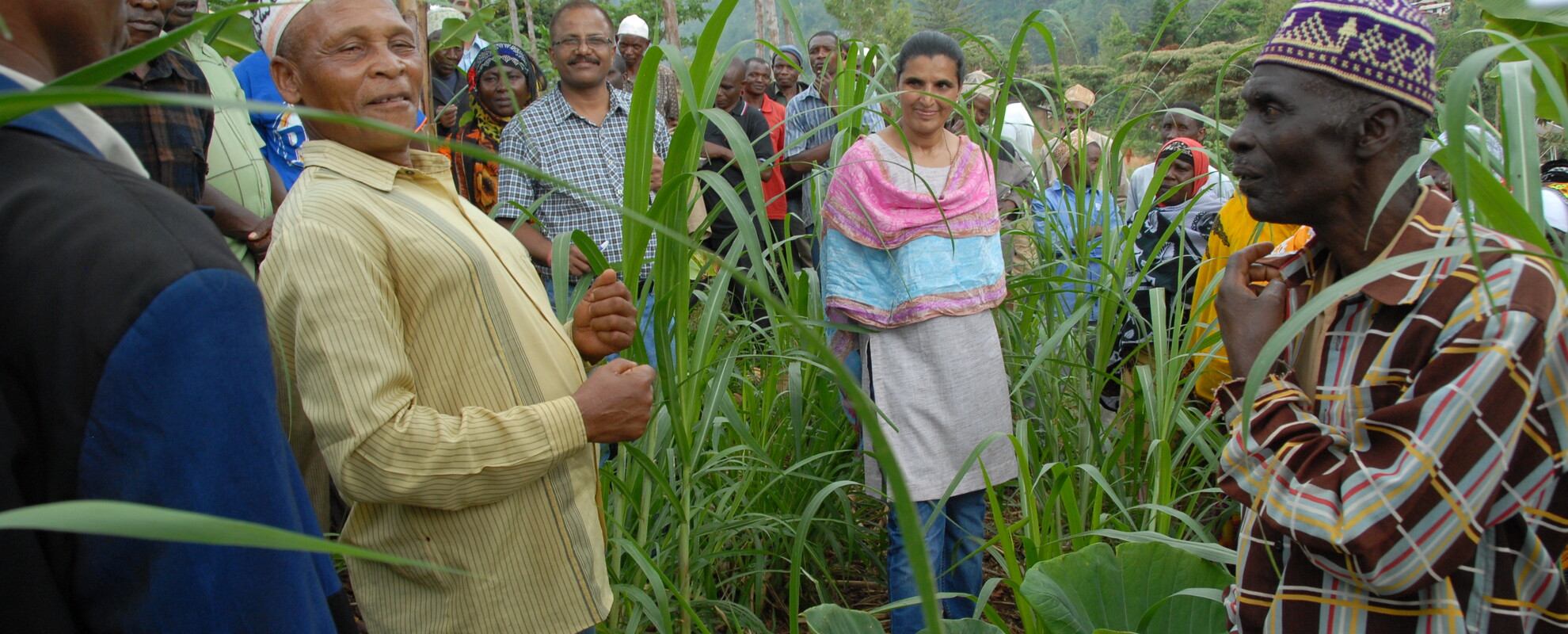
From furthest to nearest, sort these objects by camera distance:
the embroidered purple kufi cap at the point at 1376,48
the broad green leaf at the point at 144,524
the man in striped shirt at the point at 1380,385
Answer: the embroidered purple kufi cap at the point at 1376,48 → the man in striped shirt at the point at 1380,385 → the broad green leaf at the point at 144,524

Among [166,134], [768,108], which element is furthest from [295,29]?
[768,108]

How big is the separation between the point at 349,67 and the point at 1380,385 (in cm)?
134

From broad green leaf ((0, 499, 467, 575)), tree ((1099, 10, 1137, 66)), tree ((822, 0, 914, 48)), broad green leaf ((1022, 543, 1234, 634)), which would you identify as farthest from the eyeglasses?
tree ((822, 0, 914, 48))

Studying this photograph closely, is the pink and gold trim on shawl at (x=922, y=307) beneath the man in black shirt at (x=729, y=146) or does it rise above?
beneath

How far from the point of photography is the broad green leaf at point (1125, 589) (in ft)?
5.39

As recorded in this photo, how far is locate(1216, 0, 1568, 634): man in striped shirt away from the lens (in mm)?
984

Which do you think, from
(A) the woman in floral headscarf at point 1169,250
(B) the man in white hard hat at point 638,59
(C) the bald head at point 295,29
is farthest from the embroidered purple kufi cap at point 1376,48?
(B) the man in white hard hat at point 638,59

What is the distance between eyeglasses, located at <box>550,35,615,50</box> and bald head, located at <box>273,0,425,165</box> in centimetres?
171

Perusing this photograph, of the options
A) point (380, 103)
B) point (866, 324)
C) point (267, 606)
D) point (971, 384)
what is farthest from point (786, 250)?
point (267, 606)

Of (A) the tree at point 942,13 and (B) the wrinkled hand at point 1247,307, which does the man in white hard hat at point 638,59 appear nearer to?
(B) the wrinkled hand at point 1247,307

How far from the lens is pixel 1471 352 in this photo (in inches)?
38.4

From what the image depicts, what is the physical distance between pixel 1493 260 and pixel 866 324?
142cm

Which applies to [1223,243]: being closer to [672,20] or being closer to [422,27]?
[422,27]

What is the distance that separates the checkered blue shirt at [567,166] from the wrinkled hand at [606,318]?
4.21 feet
